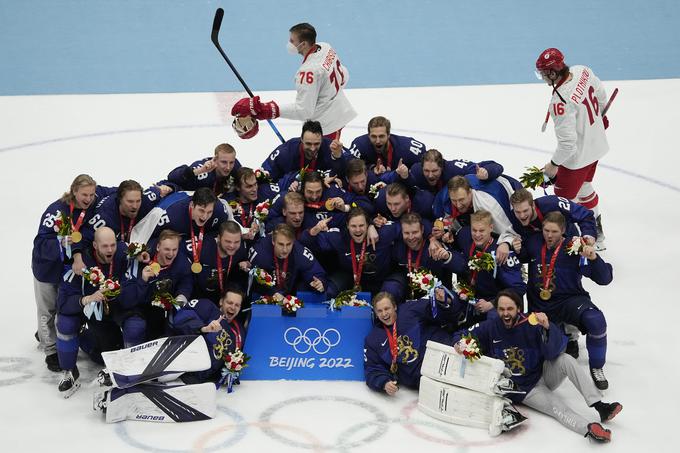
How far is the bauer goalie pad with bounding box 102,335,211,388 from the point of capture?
22.7 ft

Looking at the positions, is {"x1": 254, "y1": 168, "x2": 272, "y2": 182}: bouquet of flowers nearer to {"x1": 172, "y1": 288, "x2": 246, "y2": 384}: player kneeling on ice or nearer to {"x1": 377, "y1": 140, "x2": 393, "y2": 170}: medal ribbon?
{"x1": 377, "y1": 140, "x2": 393, "y2": 170}: medal ribbon

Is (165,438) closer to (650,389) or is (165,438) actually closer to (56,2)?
(650,389)

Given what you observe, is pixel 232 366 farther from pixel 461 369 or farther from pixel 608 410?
pixel 608 410

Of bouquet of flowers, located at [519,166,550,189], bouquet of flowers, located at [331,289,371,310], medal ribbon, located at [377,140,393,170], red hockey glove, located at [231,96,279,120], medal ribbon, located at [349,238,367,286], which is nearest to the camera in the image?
bouquet of flowers, located at [331,289,371,310]

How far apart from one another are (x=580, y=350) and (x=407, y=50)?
8814 mm

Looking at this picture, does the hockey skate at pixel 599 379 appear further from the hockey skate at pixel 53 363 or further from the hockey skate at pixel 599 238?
the hockey skate at pixel 53 363

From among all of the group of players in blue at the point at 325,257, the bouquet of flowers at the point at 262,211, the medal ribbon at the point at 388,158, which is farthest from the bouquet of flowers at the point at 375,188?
the bouquet of flowers at the point at 262,211

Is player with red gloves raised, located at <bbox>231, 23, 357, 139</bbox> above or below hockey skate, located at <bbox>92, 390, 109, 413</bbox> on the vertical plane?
above

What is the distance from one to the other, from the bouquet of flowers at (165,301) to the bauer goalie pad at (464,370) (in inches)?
71.5

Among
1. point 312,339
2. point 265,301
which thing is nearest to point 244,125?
point 265,301

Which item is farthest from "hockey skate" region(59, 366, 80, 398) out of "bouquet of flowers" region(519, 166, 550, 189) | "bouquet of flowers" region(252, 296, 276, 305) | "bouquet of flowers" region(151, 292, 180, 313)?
"bouquet of flowers" region(519, 166, 550, 189)

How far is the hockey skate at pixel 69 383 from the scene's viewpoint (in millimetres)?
7219

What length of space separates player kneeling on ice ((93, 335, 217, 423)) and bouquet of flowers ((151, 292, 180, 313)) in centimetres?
49

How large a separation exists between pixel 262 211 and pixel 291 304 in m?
1.09
